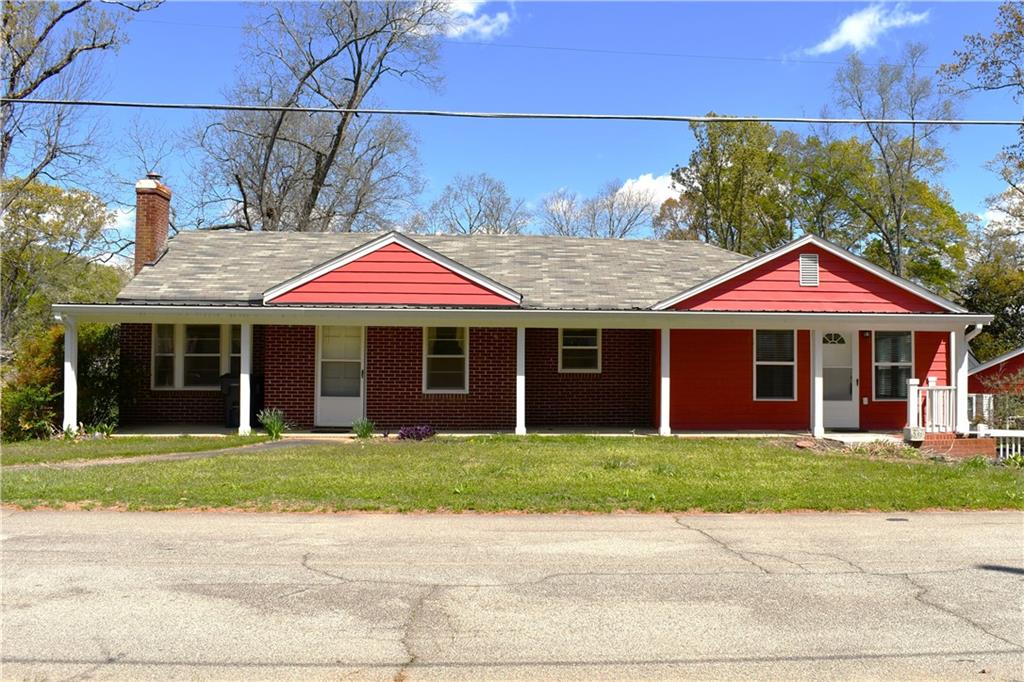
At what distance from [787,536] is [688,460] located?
16.8ft

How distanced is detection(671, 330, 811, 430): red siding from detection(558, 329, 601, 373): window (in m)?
1.80

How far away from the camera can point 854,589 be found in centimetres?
618

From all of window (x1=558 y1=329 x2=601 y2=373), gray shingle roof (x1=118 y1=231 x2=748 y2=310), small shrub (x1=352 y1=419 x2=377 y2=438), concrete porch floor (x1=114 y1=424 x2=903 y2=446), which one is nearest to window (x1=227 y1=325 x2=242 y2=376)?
gray shingle roof (x1=118 y1=231 x2=748 y2=310)

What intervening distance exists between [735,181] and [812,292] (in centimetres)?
2443

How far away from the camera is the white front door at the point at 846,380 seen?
18141 millimetres

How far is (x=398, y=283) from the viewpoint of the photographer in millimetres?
17328

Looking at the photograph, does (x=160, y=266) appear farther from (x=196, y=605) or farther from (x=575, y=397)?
(x=196, y=605)

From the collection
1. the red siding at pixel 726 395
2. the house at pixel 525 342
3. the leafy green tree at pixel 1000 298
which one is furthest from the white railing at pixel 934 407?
the leafy green tree at pixel 1000 298

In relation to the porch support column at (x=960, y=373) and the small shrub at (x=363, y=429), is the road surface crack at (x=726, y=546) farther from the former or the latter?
the porch support column at (x=960, y=373)

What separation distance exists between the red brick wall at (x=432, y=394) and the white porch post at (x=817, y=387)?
21.2 ft

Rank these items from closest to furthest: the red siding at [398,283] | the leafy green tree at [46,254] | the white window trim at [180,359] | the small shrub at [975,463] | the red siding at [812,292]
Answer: the small shrub at [975,463] < the red siding at [398,283] < the red siding at [812,292] < the white window trim at [180,359] < the leafy green tree at [46,254]

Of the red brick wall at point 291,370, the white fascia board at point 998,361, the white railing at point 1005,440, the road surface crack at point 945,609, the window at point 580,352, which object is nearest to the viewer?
the road surface crack at point 945,609

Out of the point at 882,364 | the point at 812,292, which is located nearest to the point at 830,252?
the point at 812,292

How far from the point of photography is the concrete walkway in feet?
40.9
